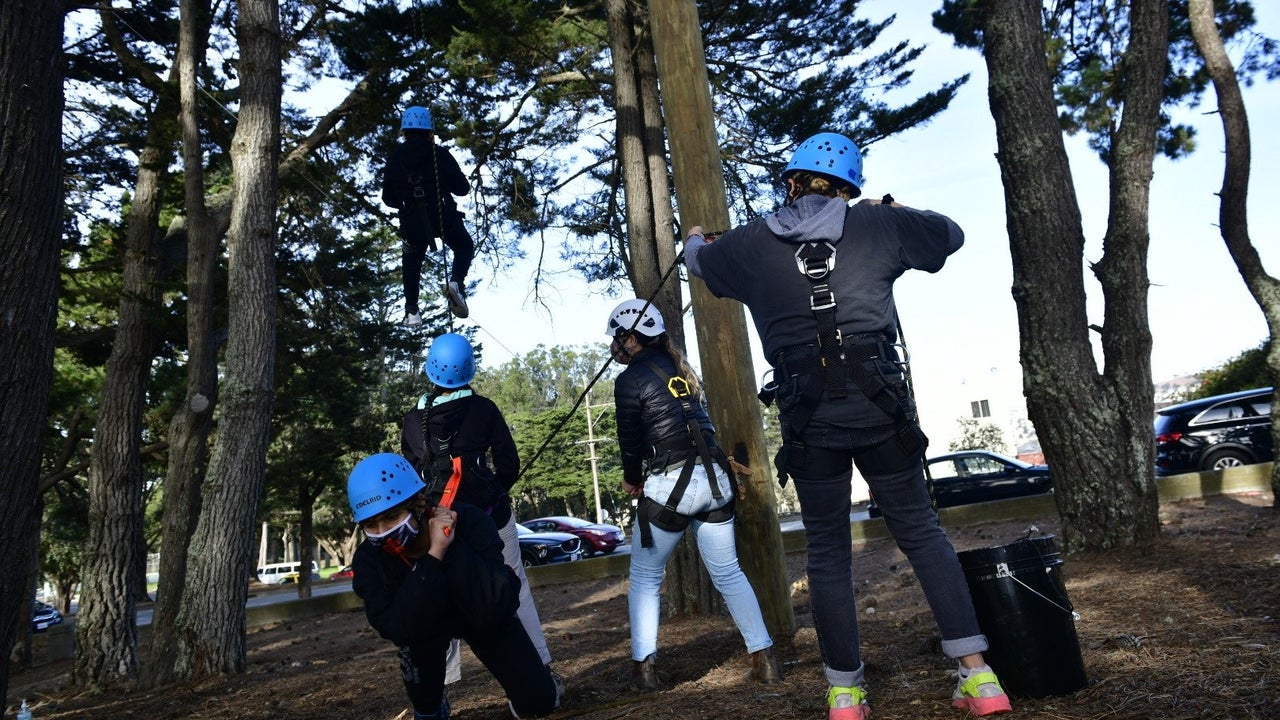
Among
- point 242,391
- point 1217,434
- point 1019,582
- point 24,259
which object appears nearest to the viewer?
point 1019,582

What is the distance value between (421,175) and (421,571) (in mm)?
5051

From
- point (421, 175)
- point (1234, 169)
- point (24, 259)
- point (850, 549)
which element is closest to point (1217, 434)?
point (1234, 169)

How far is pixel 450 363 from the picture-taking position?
498cm

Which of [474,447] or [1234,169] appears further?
[1234,169]

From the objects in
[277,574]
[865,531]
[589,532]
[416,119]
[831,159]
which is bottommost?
[277,574]

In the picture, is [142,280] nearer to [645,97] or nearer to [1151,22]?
[645,97]

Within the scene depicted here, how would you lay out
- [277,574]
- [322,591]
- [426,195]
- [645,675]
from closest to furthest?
[645,675]
[426,195]
[322,591]
[277,574]

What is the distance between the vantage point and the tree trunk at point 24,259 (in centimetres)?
387

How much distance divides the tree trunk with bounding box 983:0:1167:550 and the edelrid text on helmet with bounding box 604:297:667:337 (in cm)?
382

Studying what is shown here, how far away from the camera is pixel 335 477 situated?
2480 cm

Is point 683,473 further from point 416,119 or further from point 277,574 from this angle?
point 277,574

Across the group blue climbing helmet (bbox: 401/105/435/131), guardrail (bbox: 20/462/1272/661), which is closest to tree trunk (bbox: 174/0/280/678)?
blue climbing helmet (bbox: 401/105/435/131)

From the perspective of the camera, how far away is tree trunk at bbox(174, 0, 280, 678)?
8.09 meters

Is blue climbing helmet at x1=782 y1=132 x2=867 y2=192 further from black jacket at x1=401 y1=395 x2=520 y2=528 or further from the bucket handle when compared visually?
black jacket at x1=401 y1=395 x2=520 y2=528
